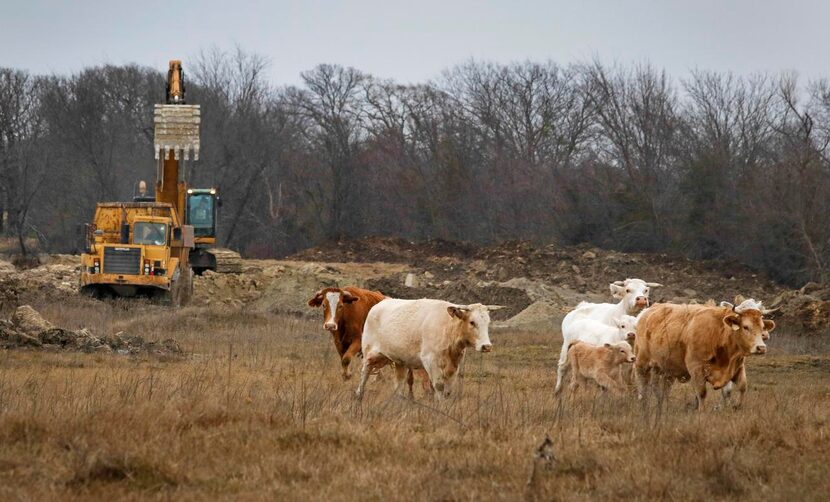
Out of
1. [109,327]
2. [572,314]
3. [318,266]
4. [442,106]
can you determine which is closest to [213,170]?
[442,106]

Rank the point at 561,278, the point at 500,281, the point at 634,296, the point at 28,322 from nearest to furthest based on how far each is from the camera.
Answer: the point at 634,296
the point at 28,322
the point at 561,278
the point at 500,281

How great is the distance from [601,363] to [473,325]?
2407mm

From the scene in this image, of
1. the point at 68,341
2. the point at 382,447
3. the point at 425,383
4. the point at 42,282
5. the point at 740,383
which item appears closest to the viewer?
the point at 382,447

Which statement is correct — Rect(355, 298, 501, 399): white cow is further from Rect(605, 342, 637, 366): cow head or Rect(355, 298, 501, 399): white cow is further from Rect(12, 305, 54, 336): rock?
Rect(12, 305, 54, 336): rock

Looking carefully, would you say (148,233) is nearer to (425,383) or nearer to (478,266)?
(478,266)

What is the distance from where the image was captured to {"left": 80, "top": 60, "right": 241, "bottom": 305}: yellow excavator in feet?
115

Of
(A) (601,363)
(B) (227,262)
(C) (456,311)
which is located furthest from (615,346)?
(B) (227,262)

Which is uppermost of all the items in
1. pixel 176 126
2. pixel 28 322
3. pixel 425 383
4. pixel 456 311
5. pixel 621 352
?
pixel 176 126

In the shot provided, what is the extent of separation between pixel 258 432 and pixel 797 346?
2049 centimetres

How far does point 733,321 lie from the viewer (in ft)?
45.5

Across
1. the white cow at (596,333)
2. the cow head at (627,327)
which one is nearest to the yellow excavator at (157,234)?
the white cow at (596,333)

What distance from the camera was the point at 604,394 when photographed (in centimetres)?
1468

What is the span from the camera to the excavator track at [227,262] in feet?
163

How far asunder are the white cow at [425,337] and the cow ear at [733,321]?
8.80ft
